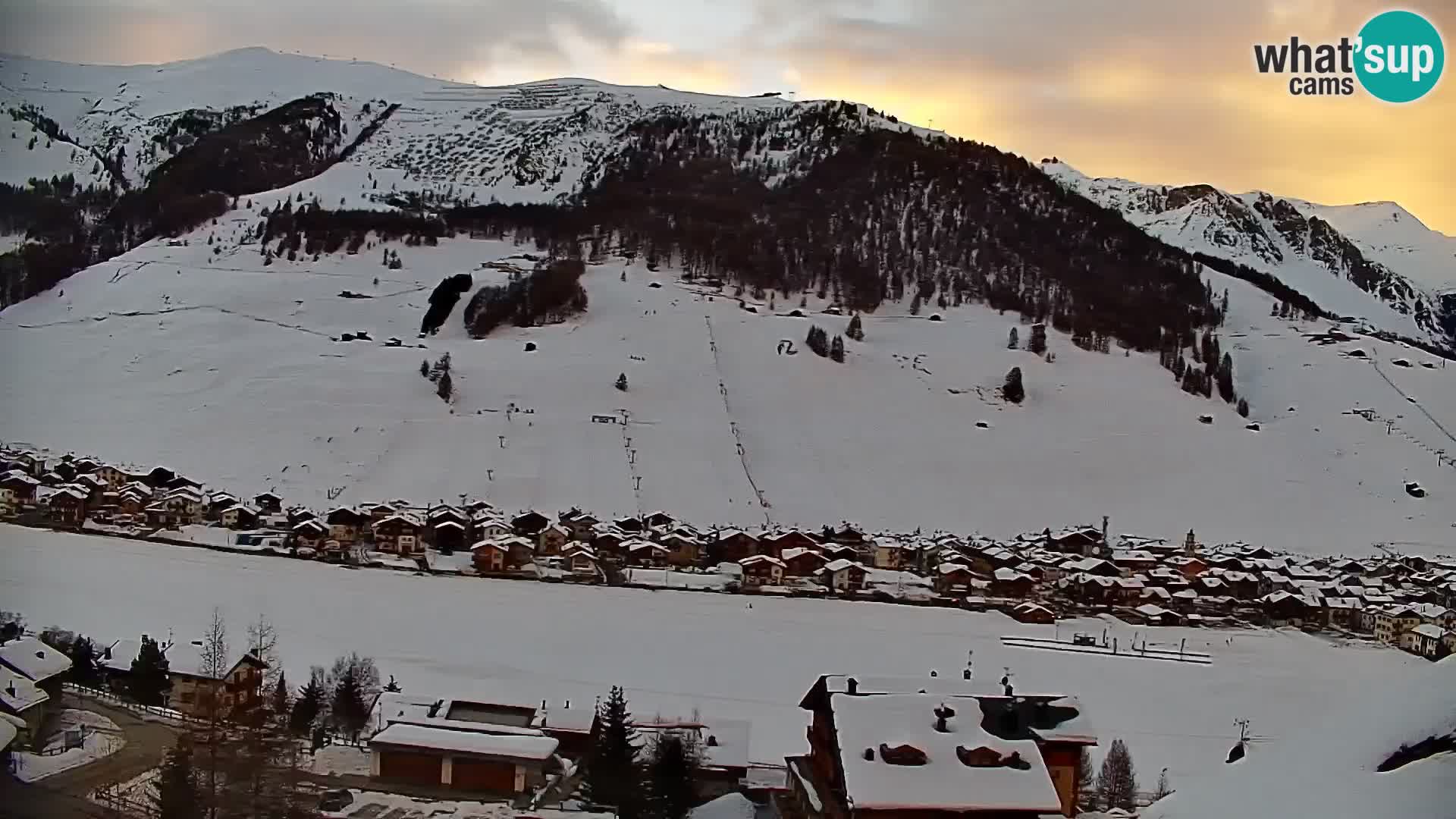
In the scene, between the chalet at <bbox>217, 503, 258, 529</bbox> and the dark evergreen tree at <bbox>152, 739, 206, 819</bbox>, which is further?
the chalet at <bbox>217, 503, 258, 529</bbox>

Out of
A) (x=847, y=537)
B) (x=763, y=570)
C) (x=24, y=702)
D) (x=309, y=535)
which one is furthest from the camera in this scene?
(x=847, y=537)

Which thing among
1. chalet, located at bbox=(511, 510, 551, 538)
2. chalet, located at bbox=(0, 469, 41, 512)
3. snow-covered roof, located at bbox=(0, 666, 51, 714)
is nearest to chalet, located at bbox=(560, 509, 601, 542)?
chalet, located at bbox=(511, 510, 551, 538)

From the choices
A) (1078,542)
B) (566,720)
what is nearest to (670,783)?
(566,720)

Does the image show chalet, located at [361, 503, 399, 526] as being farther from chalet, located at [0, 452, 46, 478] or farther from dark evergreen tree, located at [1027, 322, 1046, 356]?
dark evergreen tree, located at [1027, 322, 1046, 356]

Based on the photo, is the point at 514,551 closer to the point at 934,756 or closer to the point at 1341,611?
the point at 934,756

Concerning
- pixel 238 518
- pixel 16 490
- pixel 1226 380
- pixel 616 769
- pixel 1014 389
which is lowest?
pixel 238 518

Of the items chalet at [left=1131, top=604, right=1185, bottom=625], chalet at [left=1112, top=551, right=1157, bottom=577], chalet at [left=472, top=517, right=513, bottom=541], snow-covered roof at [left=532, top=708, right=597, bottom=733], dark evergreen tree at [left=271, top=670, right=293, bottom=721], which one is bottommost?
chalet at [left=1131, top=604, right=1185, bottom=625]

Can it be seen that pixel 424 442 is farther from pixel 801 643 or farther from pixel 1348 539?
pixel 1348 539

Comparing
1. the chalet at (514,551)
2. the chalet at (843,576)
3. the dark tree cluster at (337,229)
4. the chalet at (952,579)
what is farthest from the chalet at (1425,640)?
the dark tree cluster at (337,229)

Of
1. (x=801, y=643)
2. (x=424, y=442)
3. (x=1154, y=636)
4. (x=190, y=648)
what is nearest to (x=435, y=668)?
(x=190, y=648)
